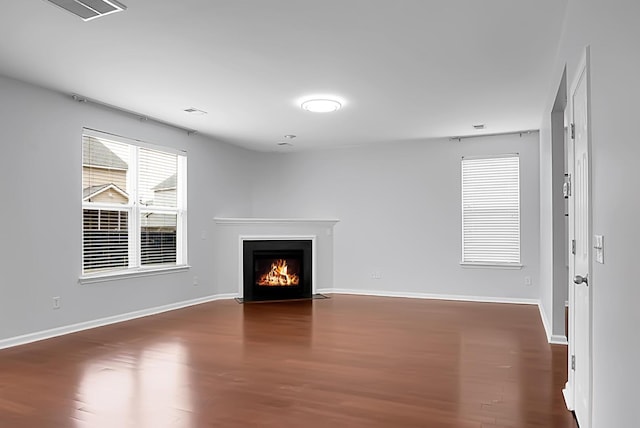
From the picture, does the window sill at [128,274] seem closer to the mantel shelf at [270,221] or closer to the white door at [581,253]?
the mantel shelf at [270,221]

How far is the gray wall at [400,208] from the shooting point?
7195mm

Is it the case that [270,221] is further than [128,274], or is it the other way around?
[270,221]

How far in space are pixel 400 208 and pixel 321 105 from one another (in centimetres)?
314

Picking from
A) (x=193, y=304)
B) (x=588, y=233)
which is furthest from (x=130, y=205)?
(x=588, y=233)

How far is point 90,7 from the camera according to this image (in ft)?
10.0

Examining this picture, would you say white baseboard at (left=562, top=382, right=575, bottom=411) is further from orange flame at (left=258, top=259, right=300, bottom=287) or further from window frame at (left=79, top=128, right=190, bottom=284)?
orange flame at (left=258, top=259, right=300, bottom=287)

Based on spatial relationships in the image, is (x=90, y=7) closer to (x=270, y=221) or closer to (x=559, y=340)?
(x=559, y=340)

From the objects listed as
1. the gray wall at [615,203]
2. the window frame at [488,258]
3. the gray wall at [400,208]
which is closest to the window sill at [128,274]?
the gray wall at [400,208]

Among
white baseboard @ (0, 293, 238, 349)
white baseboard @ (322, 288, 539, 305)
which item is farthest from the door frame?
white baseboard @ (0, 293, 238, 349)

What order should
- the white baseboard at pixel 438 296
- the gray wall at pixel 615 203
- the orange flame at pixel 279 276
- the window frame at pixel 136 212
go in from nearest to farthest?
the gray wall at pixel 615 203 < the window frame at pixel 136 212 < the white baseboard at pixel 438 296 < the orange flame at pixel 279 276

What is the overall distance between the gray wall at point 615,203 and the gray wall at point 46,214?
501 centimetres

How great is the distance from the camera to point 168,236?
680 centimetres

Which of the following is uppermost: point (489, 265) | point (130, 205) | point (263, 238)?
point (130, 205)

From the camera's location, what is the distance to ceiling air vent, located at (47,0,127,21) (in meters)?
2.97
